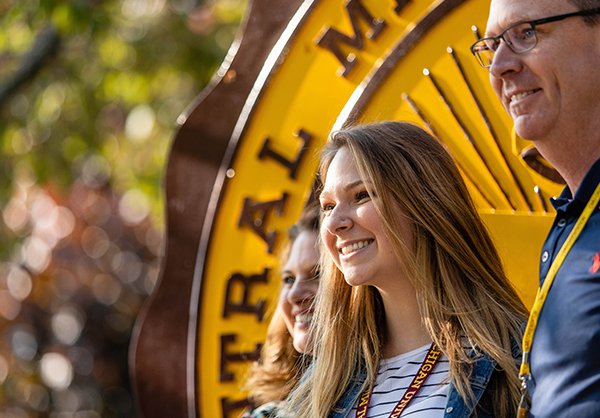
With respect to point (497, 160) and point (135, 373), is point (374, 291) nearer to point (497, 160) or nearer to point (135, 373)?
point (497, 160)

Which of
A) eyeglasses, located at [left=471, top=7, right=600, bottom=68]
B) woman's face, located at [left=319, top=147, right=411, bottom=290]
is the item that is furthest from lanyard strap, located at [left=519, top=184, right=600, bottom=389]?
woman's face, located at [left=319, top=147, right=411, bottom=290]

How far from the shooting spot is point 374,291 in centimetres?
306

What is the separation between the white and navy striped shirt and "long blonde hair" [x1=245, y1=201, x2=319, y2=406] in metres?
0.78

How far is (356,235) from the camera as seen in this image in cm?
288

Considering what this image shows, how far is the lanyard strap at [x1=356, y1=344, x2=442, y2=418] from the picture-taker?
271cm

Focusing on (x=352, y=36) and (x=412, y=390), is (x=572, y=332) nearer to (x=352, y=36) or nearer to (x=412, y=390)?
(x=412, y=390)

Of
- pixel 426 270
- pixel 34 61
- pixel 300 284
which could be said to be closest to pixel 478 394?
pixel 426 270

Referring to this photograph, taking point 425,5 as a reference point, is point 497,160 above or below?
below

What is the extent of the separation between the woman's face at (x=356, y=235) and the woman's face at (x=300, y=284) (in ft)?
2.11

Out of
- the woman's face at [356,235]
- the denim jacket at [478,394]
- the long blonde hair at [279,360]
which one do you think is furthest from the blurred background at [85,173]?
the denim jacket at [478,394]

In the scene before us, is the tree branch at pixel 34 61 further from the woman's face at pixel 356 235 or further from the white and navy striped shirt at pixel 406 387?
the white and navy striped shirt at pixel 406 387

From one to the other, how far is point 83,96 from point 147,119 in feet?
3.77

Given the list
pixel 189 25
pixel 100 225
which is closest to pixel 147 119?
pixel 189 25

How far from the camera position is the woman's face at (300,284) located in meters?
3.57
